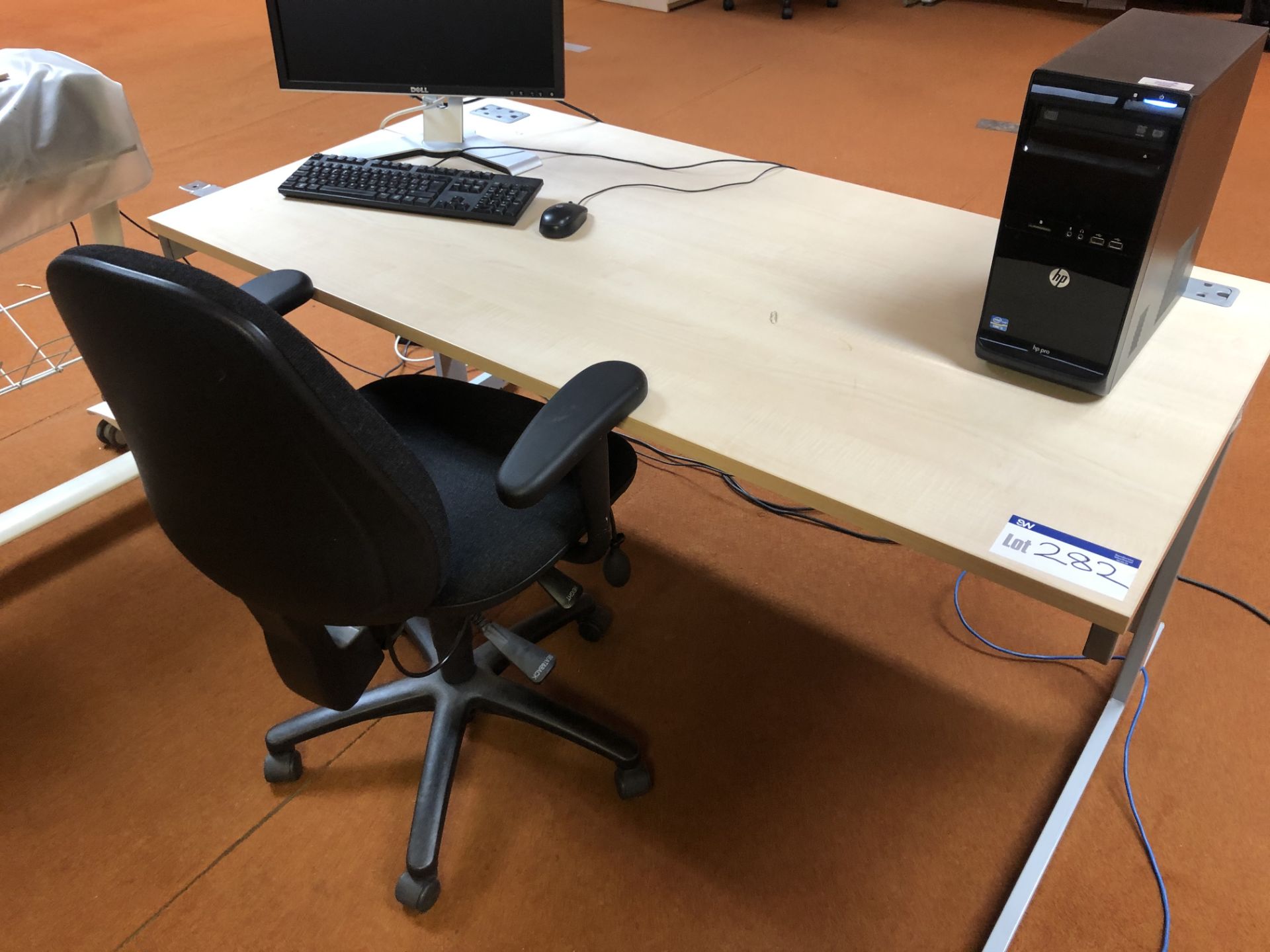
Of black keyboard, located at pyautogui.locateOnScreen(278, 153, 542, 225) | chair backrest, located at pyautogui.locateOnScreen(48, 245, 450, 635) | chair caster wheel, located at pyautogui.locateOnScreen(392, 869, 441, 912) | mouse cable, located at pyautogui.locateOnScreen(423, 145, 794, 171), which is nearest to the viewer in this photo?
chair backrest, located at pyautogui.locateOnScreen(48, 245, 450, 635)

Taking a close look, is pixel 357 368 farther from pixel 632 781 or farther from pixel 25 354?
pixel 632 781

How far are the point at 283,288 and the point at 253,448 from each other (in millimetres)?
481

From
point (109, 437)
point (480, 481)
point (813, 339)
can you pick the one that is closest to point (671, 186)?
point (813, 339)

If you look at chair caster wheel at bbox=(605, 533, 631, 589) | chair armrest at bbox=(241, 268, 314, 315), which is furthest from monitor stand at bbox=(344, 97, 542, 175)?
chair caster wheel at bbox=(605, 533, 631, 589)

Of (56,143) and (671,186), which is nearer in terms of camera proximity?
(56,143)

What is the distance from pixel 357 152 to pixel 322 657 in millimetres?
1042

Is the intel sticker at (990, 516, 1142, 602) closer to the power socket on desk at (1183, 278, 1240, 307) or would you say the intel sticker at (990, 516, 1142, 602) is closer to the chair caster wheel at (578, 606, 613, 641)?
the power socket on desk at (1183, 278, 1240, 307)

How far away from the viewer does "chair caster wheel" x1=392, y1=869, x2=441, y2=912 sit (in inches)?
52.0

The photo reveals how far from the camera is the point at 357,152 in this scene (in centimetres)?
171

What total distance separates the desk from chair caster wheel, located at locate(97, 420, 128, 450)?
2.83 ft

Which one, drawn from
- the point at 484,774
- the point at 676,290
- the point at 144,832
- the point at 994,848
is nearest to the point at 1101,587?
the point at 676,290

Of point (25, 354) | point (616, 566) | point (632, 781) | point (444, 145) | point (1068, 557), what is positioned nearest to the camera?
point (1068, 557)

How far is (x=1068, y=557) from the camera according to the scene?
833 mm

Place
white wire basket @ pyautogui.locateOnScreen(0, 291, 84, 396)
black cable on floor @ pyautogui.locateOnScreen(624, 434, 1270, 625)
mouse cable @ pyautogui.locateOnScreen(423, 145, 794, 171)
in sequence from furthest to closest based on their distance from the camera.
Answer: white wire basket @ pyautogui.locateOnScreen(0, 291, 84, 396) < black cable on floor @ pyautogui.locateOnScreen(624, 434, 1270, 625) < mouse cable @ pyautogui.locateOnScreen(423, 145, 794, 171)
